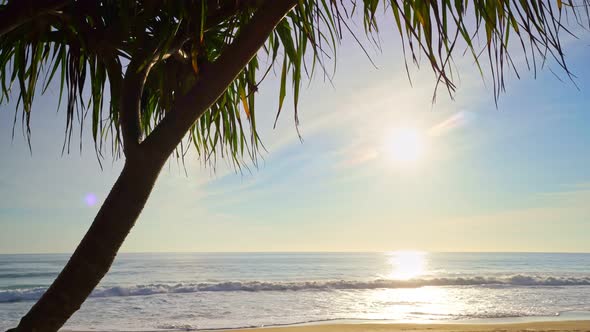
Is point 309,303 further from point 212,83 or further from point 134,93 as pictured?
point 212,83

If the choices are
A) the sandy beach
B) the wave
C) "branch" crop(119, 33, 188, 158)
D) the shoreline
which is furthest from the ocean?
"branch" crop(119, 33, 188, 158)

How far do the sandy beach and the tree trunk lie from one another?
7.52 metres

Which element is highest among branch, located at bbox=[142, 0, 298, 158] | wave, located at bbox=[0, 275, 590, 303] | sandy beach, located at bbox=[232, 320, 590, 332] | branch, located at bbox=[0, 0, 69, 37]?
branch, located at bbox=[0, 0, 69, 37]

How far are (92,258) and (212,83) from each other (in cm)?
42

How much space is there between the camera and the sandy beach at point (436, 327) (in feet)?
26.1

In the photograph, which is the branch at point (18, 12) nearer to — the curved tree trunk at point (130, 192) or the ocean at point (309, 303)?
the curved tree trunk at point (130, 192)

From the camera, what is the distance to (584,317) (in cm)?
986

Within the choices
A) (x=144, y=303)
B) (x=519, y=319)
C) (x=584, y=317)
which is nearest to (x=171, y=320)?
(x=144, y=303)

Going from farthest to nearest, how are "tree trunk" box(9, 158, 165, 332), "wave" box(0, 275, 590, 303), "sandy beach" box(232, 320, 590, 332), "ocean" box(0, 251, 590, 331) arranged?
"wave" box(0, 275, 590, 303)
"ocean" box(0, 251, 590, 331)
"sandy beach" box(232, 320, 590, 332)
"tree trunk" box(9, 158, 165, 332)

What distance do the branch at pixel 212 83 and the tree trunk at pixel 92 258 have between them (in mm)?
83

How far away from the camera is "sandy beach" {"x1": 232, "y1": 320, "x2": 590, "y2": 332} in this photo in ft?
26.1

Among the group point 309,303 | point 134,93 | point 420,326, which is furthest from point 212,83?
point 309,303

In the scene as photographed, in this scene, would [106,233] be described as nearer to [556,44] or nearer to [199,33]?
[199,33]

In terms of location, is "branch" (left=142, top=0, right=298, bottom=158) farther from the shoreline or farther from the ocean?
the ocean
